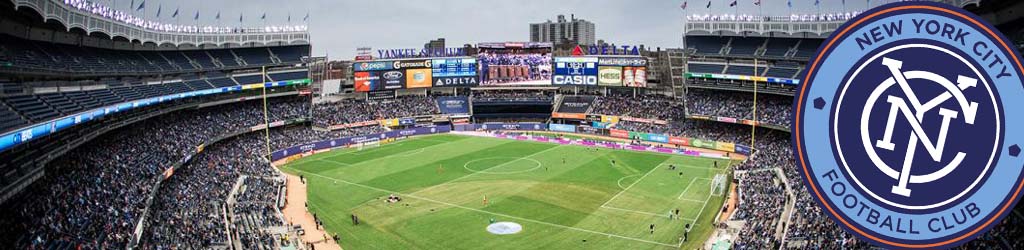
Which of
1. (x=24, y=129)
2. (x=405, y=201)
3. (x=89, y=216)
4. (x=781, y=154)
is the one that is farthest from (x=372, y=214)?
(x=781, y=154)

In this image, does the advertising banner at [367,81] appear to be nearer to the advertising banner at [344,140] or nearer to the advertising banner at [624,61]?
the advertising banner at [344,140]

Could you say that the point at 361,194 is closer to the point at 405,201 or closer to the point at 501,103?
the point at 405,201

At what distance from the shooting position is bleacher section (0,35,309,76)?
37491mm

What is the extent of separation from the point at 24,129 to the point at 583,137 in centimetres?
6626

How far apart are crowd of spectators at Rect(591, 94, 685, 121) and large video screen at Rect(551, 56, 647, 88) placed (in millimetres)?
2241

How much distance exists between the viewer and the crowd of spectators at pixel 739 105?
7088 centimetres

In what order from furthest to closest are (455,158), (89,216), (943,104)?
(455,158), (89,216), (943,104)

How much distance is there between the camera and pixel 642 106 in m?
91.1

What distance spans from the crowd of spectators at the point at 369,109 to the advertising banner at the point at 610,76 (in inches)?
968

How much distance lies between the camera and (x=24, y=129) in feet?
81.0

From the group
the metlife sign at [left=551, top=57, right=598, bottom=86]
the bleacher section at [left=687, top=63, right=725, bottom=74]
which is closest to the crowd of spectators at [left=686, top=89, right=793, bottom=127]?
the bleacher section at [left=687, top=63, right=725, bottom=74]

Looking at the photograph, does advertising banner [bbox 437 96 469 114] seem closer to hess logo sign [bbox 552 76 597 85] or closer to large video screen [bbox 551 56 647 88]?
large video screen [bbox 551 56 647 88]

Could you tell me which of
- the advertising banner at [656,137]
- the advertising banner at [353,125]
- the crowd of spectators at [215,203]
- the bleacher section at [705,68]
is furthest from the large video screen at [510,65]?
the crowd of spectators at [215,203]

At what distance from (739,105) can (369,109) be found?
162 ft
